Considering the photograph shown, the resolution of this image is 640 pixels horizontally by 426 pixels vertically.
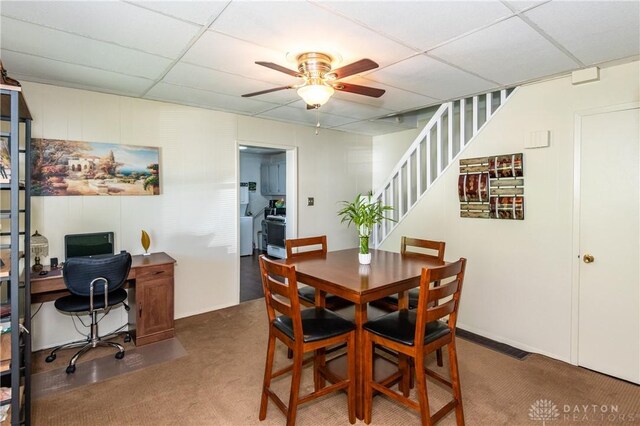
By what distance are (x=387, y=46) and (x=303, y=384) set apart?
2.45m

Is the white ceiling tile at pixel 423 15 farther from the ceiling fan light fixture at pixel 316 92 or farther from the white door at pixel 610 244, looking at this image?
the white door at pixel 610 244

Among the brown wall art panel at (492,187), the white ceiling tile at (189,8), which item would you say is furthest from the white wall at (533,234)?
the white ceiling tile at (189,8)

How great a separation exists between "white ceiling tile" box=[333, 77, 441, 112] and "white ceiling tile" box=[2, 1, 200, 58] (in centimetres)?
163

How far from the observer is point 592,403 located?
2.33 m

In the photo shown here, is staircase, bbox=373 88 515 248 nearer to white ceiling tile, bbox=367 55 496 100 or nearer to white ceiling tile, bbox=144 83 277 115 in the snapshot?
white ceiling tile, bbox=367 55 496 100

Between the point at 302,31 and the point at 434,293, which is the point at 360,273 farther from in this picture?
the point at 302,31

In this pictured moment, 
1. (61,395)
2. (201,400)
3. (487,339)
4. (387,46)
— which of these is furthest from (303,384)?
(387,46)

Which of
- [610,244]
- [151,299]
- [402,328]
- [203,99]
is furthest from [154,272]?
[610,244]

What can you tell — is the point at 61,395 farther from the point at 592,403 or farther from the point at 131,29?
the point at 592,403

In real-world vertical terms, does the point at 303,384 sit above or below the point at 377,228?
below

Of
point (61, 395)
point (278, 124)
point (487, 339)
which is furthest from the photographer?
point (278, 124)

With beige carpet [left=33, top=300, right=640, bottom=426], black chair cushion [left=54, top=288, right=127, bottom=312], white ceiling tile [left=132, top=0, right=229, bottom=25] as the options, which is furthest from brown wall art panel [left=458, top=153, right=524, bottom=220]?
black chair cushion [left=54, top=288, right=127, bottom=312]

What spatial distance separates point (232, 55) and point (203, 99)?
1.26 meters

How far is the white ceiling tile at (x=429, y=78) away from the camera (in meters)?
2.62
